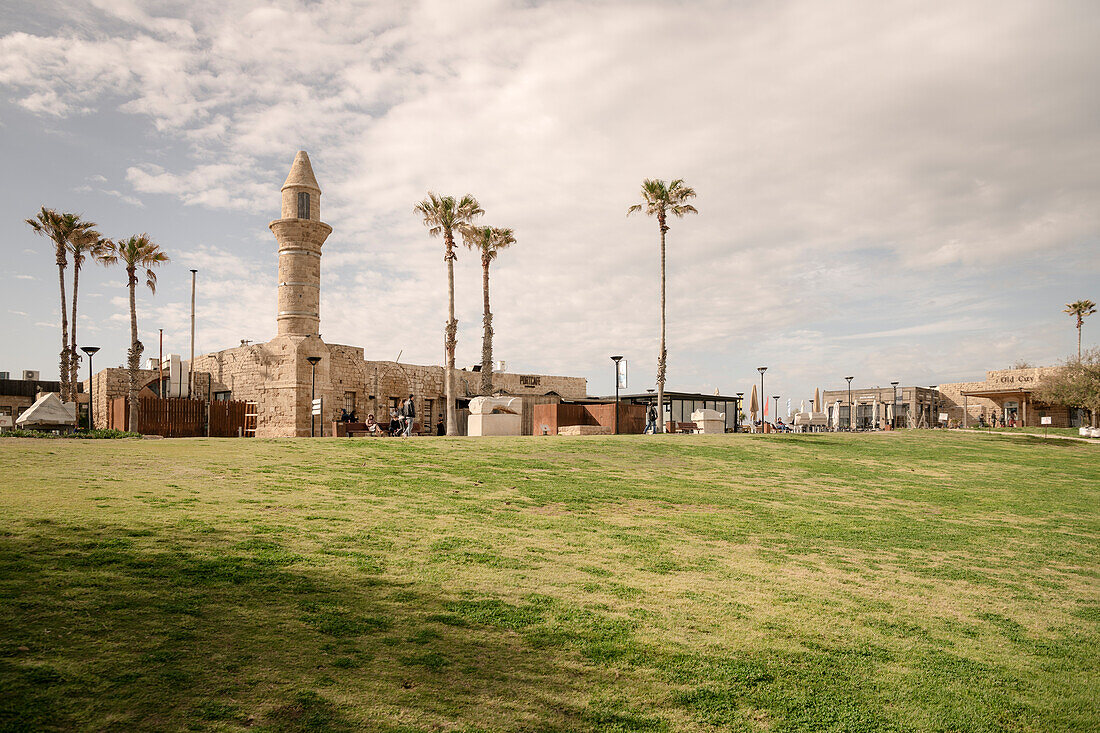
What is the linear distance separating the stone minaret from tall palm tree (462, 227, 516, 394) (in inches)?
313

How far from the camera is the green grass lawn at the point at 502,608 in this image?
4.02 meters

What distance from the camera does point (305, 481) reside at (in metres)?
10.6

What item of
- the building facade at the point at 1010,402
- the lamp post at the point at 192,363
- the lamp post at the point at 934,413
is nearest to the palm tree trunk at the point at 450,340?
the lamp post at the point at 192,363

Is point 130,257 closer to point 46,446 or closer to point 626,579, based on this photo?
point 46,446

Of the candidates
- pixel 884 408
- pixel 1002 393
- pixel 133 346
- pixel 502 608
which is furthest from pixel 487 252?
pixel 884 408

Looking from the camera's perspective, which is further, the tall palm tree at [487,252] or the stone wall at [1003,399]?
the stone wall at [1003,399]

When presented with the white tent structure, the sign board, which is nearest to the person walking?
the sign board

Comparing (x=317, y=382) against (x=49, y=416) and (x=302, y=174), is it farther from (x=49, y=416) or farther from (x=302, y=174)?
(x=49, y=416)

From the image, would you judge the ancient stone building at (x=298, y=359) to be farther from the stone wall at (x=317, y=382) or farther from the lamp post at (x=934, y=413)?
the lamp post at (x=934, y=413)

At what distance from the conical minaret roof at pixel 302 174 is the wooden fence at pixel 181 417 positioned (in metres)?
12.0

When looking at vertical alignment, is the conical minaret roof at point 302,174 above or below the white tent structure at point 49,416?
above

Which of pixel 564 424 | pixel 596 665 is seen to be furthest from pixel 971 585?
pixel 564 424

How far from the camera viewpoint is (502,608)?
5629 mm

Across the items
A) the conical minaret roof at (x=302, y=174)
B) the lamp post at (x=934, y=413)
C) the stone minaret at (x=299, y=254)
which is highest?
the conical minaret roof at (x=302, y=174)
